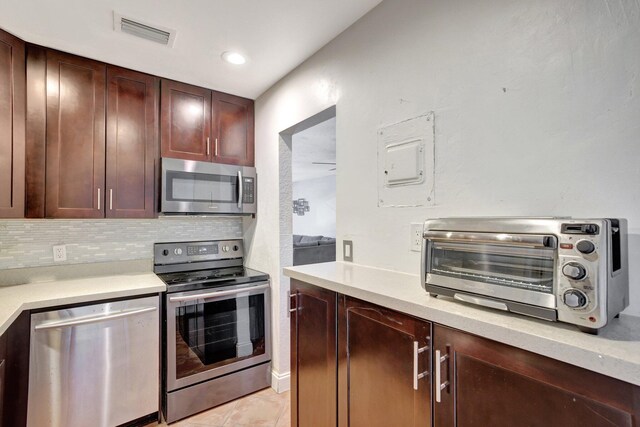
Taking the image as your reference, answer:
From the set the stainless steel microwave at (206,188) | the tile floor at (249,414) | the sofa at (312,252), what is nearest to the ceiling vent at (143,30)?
the stainless steel microwave at (206,188)

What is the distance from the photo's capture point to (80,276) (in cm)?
220

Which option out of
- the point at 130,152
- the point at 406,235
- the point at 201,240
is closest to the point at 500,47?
the point at 406,235

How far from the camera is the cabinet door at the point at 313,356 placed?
1.33 metres

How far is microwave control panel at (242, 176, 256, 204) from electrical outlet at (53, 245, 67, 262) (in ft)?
4.23

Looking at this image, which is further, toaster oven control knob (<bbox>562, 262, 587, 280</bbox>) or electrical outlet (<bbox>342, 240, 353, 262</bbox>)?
electrical outlet (<bbox>342, 240, 353, 262</bbox>)

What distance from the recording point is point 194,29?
173 cm

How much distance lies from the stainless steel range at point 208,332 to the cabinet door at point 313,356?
82 centimetres

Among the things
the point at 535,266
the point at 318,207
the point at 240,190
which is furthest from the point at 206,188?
the point at 318,207

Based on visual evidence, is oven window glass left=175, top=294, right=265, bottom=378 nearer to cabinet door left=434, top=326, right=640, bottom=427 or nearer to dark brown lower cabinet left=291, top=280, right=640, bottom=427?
dark brown lower cabinet left=291, top=280, right=640, bottom=427

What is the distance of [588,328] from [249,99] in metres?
2.68

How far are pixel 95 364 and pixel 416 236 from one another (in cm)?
192

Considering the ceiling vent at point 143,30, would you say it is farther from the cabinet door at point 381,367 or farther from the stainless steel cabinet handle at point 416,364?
the stainless steel cabinet handle at point 416,364

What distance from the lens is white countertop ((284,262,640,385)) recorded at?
1.99 ft

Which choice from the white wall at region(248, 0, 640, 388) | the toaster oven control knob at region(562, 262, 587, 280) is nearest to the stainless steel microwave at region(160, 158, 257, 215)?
the white wall at region(248, 0, 640, 388)
